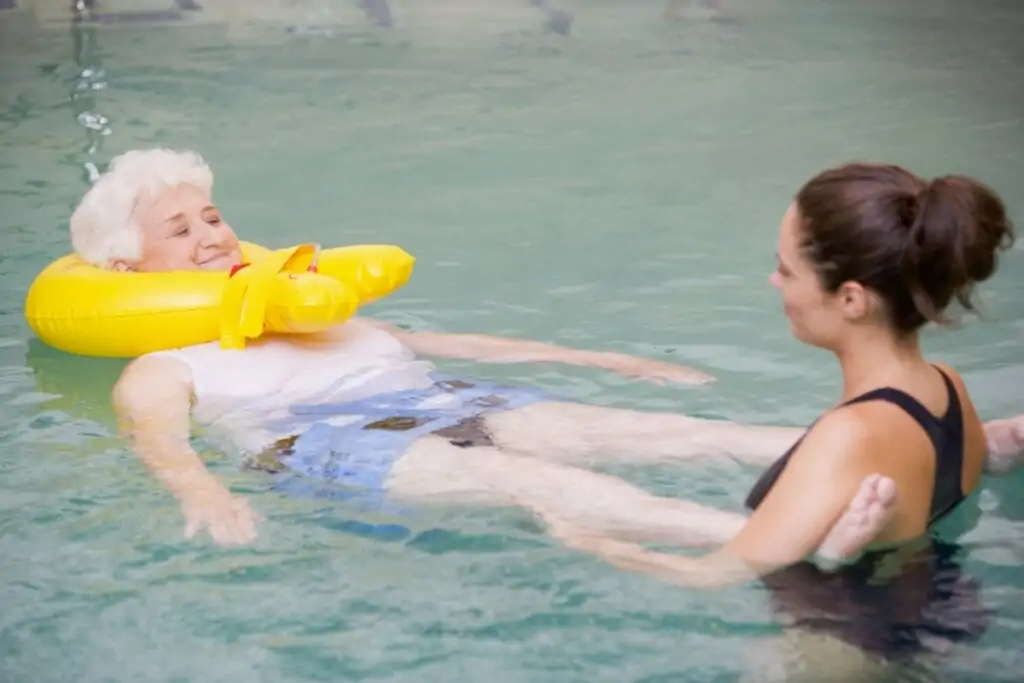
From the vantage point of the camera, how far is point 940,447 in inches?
67.2

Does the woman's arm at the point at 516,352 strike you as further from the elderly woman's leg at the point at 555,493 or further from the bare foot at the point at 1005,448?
the bare foot at the point at 1005,448

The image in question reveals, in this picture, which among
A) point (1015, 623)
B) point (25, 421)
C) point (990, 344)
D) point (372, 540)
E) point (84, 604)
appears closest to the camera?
point (1015, 623)

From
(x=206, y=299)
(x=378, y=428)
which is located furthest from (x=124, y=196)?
(x=378, y=428)

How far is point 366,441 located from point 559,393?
567 millimetres

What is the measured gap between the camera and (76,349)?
8.45 feet

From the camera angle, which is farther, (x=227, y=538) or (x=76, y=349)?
(x=76, y=349)

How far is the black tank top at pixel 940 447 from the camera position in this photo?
1.67 meters

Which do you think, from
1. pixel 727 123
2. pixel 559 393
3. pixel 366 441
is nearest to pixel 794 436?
pixel 559 393

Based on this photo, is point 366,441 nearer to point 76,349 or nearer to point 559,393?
point 559,393

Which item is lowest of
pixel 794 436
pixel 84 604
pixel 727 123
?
pixel 84 604

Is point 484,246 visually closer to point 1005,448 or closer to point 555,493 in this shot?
point 555,493

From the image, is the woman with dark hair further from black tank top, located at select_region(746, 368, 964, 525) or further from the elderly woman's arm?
the elderly woman's arm

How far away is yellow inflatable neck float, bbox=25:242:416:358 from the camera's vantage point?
7.57 feet

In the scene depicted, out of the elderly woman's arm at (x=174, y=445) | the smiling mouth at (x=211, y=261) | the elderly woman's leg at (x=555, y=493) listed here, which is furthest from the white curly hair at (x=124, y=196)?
the elderly woman's leg at (x=555, y=493)
